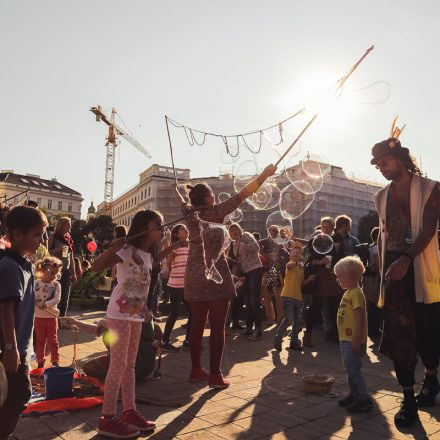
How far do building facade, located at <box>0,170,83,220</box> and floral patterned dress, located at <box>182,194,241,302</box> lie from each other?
10211 cm

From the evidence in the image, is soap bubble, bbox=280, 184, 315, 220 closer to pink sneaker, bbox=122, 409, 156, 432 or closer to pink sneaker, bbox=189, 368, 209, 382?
pink sneaker, bbox=189, 368, 209, 382

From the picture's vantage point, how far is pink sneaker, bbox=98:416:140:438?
289 centimetres

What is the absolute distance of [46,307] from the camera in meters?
5.36

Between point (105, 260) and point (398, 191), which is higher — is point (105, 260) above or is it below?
below

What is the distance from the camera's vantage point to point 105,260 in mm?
3115

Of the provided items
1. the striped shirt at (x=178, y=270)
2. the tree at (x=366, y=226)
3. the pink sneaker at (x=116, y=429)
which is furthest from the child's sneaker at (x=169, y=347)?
the tree at (x=366, y=226)

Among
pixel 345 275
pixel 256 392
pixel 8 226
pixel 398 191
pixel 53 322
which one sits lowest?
pixel 256 392

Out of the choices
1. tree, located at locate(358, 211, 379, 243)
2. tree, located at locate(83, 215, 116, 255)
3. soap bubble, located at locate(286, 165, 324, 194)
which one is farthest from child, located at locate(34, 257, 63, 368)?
tree, located at locate(83, 215, 116, 255)

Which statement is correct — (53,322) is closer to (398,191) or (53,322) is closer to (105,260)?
(105,260)

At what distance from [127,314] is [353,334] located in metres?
1.92

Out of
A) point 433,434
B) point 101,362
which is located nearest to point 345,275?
point 433,434

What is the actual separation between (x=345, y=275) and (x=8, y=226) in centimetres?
278

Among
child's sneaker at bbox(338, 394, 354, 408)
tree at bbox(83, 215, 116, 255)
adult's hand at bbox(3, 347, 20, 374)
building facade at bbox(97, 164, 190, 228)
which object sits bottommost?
child's sneaker at bbox(338, 394, 354, 408)

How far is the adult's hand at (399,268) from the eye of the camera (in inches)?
129
